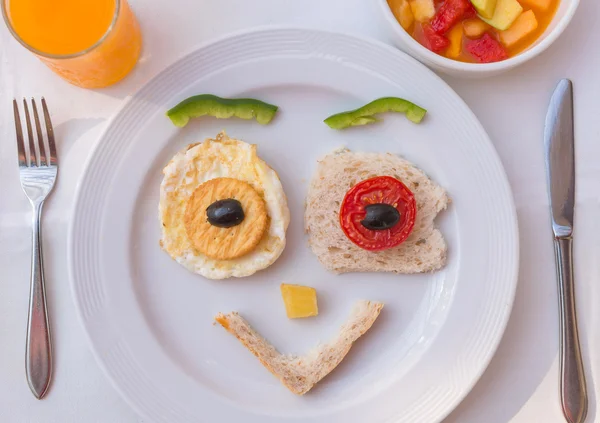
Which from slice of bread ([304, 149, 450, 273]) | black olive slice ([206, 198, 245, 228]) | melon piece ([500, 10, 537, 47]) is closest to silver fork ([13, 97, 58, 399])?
black olive slice ([206, 198, 245, 228])

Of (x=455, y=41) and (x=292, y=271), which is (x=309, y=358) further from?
(x=455, y=41)

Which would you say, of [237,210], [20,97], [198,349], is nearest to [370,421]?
[198,349]

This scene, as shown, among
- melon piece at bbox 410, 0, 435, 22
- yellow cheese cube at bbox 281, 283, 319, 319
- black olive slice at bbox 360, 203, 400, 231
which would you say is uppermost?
melon piece at bbox 410, 0, 435, 22

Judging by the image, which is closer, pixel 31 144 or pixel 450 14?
pixel 450 14

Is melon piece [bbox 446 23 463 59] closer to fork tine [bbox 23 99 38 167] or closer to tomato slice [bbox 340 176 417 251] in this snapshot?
tomato slice [bbox 340 176 417 251]


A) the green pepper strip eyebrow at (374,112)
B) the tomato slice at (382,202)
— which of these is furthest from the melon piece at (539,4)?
the tomato slice at (382,202)

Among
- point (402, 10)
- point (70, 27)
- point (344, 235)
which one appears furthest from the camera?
point (344, 235)

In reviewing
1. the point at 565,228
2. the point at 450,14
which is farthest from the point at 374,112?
the point at 565,228
